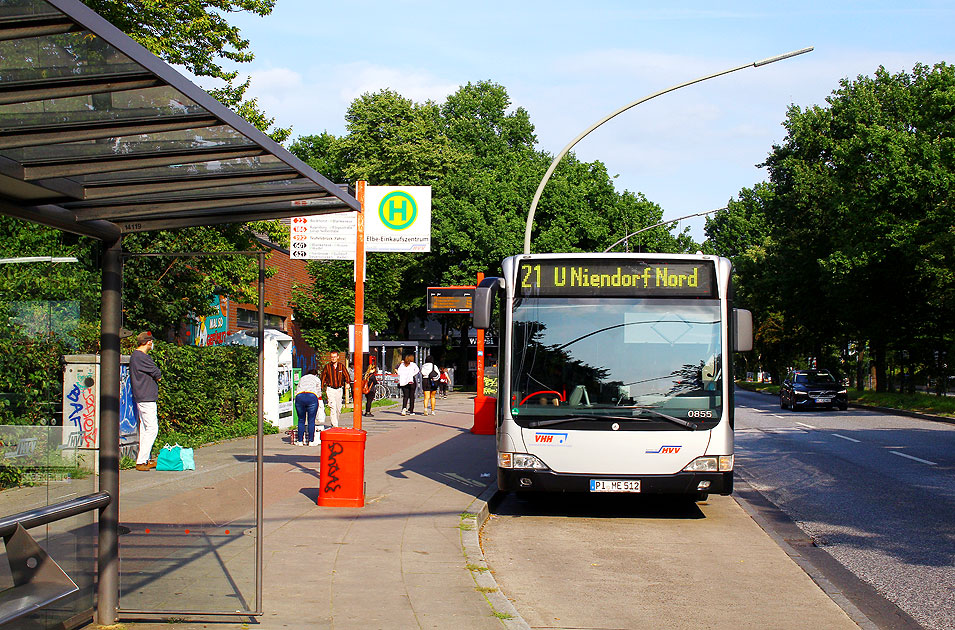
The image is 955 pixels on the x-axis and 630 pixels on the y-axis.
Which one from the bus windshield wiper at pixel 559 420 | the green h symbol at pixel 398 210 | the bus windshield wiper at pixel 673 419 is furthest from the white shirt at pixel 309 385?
the bus windshield wiper at pixel 673 419

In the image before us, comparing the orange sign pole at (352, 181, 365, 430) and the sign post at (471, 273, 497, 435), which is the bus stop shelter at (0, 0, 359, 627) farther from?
the sign post at (471, 273, 497, 435)

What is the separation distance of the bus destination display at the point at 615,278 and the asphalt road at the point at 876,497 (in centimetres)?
290

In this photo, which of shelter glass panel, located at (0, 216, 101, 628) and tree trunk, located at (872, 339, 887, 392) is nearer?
shelter glass panel, located at (0, 216, 101, 628)

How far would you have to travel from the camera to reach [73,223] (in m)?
5.14

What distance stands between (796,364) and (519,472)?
7447 centimetres

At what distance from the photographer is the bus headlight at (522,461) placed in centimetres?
1030

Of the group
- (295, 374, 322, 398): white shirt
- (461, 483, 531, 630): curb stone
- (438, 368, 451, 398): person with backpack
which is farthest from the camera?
(438, 368, 451, 398): person with backpack

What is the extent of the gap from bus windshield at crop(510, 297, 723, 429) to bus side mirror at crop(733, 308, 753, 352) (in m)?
0.21

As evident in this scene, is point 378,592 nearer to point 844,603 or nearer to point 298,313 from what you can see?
point 844,603

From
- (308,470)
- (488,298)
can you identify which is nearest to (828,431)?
(308,470)

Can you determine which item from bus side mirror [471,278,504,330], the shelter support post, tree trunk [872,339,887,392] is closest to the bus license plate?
bus side mirror [471,278,504,330]

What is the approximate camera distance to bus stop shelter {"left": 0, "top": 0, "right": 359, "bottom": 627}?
3.34 metres

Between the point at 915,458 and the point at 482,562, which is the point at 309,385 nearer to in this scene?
the point at 482,562

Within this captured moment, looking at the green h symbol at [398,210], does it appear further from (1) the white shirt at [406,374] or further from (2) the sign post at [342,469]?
(1) the white shirt at [406,374]
